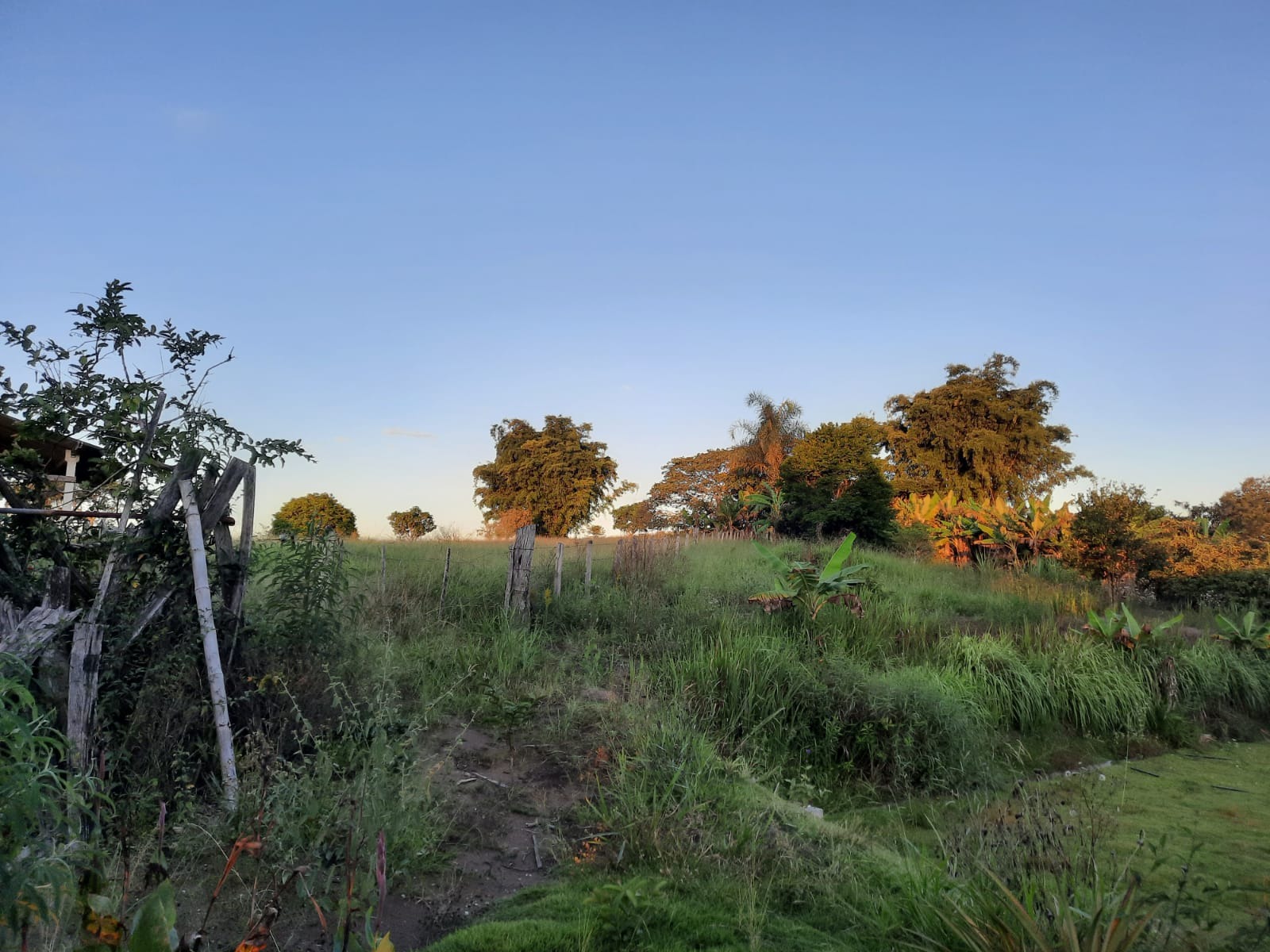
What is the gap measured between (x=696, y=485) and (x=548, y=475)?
726 centimetres

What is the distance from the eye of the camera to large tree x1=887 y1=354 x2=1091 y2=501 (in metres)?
32.6

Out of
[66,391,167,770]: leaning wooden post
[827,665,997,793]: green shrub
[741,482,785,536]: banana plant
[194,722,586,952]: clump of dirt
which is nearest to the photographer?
[194,722,586,952]: clump of dirt

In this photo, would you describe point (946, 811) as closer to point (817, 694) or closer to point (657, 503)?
point (817, 694)

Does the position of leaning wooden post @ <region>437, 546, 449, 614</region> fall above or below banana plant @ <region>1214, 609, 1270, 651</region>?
above

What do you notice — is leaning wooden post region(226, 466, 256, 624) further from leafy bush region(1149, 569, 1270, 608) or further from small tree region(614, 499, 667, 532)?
small tree region(614, 499, 667, 532)

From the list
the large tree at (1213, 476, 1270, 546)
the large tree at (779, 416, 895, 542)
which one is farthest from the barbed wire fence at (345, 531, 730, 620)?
the large tree at (1213, 476, 1270, 546)

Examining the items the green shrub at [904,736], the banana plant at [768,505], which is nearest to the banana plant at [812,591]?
the green shrub at [904,736]

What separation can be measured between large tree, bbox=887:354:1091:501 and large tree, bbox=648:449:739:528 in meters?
7.65

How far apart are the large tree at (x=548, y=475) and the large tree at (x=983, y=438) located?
47.1 ft

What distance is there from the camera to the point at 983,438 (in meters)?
32.0

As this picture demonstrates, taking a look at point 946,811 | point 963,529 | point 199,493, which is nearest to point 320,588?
point 199,493

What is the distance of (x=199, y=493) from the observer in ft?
16.0

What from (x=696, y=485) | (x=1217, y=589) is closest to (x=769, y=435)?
(x=696, y=485)

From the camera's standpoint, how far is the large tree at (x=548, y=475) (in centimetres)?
3850
